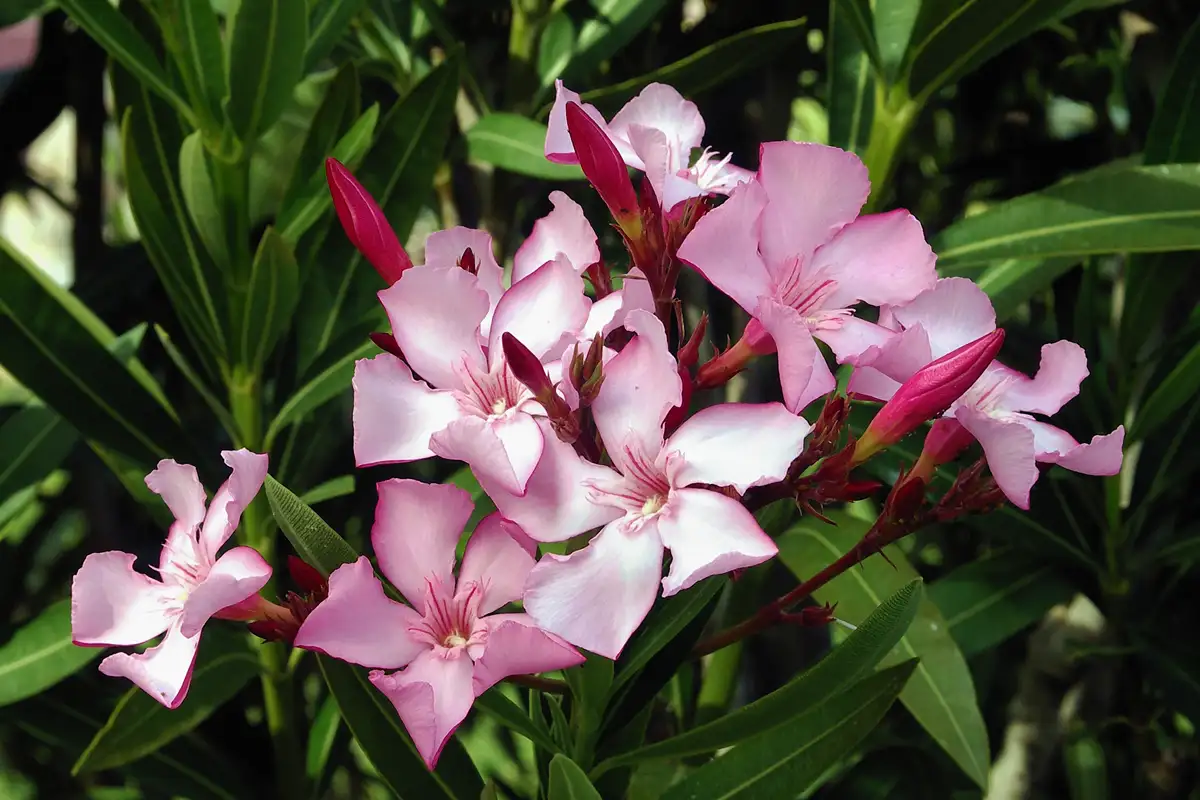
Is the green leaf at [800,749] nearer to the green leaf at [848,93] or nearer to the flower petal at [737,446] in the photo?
the flower petal at [737,446]

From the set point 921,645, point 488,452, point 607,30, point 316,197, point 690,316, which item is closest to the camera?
point 488,452

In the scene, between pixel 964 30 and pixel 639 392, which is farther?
pixel 964 30

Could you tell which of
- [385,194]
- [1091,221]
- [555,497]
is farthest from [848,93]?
[555,497]

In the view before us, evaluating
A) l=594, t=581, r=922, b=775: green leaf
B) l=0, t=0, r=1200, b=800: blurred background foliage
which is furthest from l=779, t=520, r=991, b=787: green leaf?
l=594, t=581, r=922, b=775: green leaf

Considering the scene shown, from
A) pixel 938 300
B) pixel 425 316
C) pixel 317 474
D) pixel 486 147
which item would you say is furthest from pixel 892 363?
pixel 317 474

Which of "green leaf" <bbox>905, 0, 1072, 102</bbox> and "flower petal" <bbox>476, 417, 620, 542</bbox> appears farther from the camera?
"green leaf" <bbox>905, 0, 1072, 102</bbox>

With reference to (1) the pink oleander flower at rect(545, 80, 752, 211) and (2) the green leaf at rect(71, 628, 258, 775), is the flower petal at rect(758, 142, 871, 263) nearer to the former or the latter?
(1) the pink oleander flower at rect(545, 80, 752, 211)

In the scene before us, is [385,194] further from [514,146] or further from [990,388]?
[990,388]
